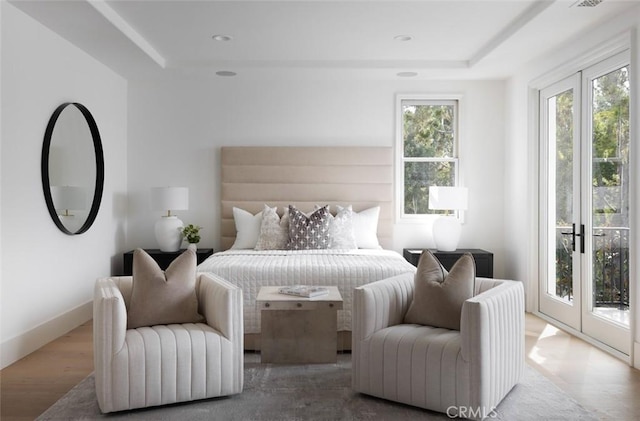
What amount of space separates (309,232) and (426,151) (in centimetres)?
187

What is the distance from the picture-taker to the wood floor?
2891 mm

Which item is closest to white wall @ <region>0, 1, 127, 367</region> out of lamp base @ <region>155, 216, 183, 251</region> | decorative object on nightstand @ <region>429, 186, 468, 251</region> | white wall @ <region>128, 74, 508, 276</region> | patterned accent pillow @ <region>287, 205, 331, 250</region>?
lamp base @ <region>155, 216, 183, 251</region>

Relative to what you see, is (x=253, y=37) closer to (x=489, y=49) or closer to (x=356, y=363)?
(x=489, y=49)

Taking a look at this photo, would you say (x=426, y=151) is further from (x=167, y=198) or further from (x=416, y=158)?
(x=167, y=198)

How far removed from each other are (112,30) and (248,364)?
9.01 feet

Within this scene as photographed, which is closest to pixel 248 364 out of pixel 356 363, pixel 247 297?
pixel 247 297

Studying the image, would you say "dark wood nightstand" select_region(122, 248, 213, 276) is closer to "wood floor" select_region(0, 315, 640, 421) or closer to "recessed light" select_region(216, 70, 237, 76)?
"wood floor" select_region(0, 315, 640, 421)

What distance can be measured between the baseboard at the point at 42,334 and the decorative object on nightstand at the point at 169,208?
94 centimetres

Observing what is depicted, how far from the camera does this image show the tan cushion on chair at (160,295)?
3.00 meters

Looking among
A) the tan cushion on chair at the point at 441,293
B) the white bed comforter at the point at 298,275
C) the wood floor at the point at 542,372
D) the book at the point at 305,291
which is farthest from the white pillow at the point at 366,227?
the tan cushion on chair at the point at 441,293

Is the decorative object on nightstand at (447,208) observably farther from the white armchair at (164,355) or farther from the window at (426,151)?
the white armchair at (164,355)

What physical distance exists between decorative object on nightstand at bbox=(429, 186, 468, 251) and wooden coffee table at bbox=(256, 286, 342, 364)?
248 centimetres

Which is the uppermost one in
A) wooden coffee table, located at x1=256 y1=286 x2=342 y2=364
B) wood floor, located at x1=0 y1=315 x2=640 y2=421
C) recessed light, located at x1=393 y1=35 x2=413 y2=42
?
recessed light, located at x1=393 y1=35 x2=413 y2=42

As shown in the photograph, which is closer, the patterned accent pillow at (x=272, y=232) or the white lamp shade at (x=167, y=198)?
the patterned accent pillow at (x=272, y=232)
